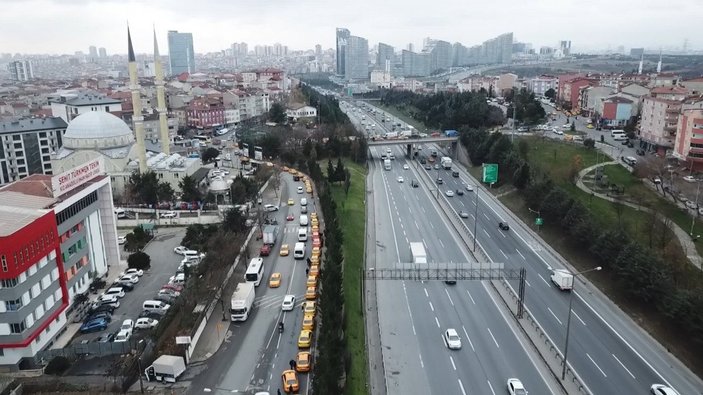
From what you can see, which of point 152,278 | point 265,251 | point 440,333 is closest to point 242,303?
point 265,251

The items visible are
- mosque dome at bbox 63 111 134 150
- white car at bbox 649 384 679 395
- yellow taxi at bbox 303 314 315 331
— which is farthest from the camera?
mosque dome at bbox 63 111 134 150

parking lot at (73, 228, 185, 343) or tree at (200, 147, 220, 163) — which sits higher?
tree at (200, 147, 220, 163)

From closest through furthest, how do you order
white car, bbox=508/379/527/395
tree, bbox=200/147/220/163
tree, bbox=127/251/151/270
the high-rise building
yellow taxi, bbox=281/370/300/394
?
yellow taxi, bbox=281/370/300/394, white car, bbox=508/379/527/395, tree, bbox=127/251/151/270, tree, bbox=200/147/220/163, the high-rise building

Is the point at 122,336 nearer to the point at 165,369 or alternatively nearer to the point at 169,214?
Answer: the point at 165,369

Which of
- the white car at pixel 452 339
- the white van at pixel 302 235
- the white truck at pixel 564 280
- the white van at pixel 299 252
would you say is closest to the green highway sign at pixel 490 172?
the white truck at pixel 564 280

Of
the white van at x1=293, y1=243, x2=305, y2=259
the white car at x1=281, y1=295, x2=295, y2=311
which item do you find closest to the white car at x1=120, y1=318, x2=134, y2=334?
the white car at x1=281, y1=295, x2=295, y2=311

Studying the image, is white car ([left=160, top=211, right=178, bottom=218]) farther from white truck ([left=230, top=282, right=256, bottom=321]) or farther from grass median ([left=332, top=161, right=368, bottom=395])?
white truck ([left=230, top=282, right=256, bottom=321])

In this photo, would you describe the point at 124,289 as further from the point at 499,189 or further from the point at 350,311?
the point at 499,189
